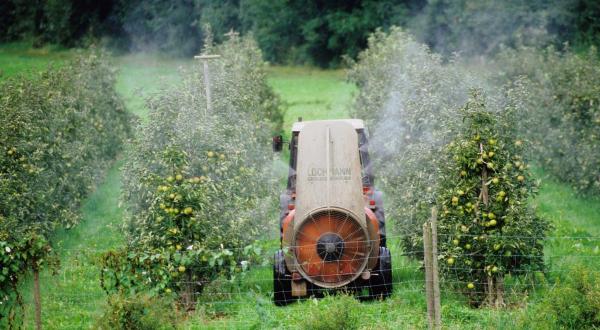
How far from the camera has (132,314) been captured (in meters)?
8.06

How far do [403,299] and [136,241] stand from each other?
3342 mm

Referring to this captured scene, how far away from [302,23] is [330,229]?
39412 millimetres

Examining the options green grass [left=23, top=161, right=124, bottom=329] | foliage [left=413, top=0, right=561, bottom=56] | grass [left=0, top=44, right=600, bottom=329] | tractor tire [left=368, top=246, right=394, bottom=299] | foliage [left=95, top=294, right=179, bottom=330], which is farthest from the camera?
foliage [left=413, top=0, right=561, bottom=56]

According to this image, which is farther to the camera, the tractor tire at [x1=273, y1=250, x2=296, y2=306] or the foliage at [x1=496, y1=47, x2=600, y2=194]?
the foliage at [x1=496, y1=47, x2=600, y2=194]

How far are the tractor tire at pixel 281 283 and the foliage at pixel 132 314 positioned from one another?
2.52 m

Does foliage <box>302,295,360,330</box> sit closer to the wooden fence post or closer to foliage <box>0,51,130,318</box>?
the wooden fence post

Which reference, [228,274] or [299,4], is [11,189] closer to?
[228,274]

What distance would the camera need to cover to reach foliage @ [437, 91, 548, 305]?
9.78 meters

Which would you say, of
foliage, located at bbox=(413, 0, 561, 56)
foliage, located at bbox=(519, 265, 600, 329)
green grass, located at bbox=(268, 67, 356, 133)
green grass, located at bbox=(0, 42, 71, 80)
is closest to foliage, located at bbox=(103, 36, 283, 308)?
foliage, located at bbox=(519, 265, 600, 329)

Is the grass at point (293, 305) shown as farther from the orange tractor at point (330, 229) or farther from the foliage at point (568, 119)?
the foliage at point (568, 119)

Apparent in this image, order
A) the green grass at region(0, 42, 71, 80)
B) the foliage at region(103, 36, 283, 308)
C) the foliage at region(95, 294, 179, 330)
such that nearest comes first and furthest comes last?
the foliage at region(95, 294, 179, 330)
the foliage at region(103, 36, 283, 308)
the green grass at region(0, 42, 71, 80)

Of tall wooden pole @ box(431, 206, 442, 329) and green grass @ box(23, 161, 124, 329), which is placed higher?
tall wooden pole @ box(431, 206, 442, 329)

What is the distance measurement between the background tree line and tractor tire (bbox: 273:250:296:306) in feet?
79.0

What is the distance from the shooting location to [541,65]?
22.6m
